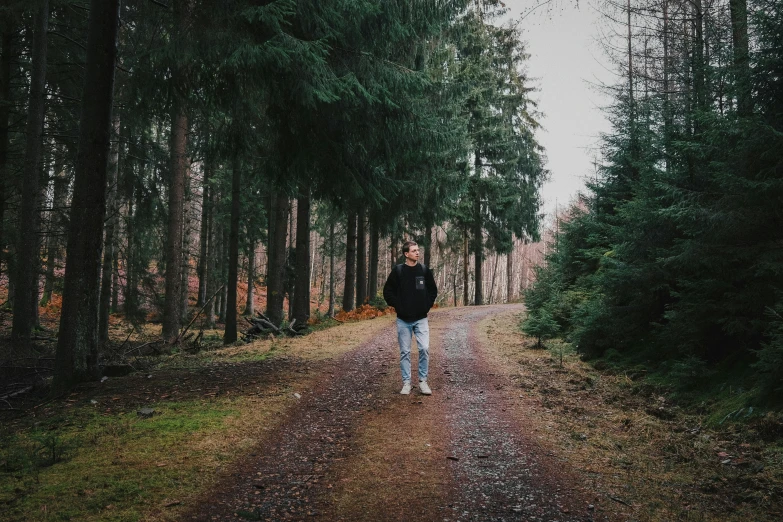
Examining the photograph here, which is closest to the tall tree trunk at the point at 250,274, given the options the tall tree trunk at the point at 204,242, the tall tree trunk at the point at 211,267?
the tall tree trunk at the point at 211,267

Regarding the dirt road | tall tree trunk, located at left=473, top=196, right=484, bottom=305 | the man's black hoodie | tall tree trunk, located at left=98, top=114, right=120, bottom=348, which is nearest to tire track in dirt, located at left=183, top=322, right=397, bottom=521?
the dirt road

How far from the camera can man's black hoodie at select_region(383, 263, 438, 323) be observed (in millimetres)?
7008

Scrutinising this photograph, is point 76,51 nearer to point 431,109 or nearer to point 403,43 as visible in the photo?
point 403,43

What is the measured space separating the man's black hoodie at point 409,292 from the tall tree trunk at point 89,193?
4.16 meters

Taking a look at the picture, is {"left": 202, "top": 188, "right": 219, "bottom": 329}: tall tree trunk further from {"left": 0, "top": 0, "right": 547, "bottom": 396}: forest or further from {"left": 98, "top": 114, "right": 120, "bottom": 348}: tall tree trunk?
{"left": 98, "top": 114, "right": 120, "bottom": 348}: tall tree trunk

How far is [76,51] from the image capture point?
11.5 metres

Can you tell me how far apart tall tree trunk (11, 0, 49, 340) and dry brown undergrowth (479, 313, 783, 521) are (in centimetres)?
1025

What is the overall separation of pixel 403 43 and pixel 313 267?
43488mm

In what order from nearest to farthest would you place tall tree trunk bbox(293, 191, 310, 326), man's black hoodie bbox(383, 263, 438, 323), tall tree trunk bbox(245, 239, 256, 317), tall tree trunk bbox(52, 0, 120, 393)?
tall tree trunk bbox(52, 0, 120, 393), man's black hoodie bbox(383, 263, 438, 323), tall tree trunk bbox(293, 191, 310, 326), tall tree trunk bbox(245, 239, 256, 317)

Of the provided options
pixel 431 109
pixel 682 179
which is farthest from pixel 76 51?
pixel 682 179

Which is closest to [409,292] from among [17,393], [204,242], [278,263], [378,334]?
[17,393]

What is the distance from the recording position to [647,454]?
4.98 meters

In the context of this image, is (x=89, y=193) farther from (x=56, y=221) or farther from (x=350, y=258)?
(x=350, y=258)

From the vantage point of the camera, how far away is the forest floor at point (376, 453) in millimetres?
3768
